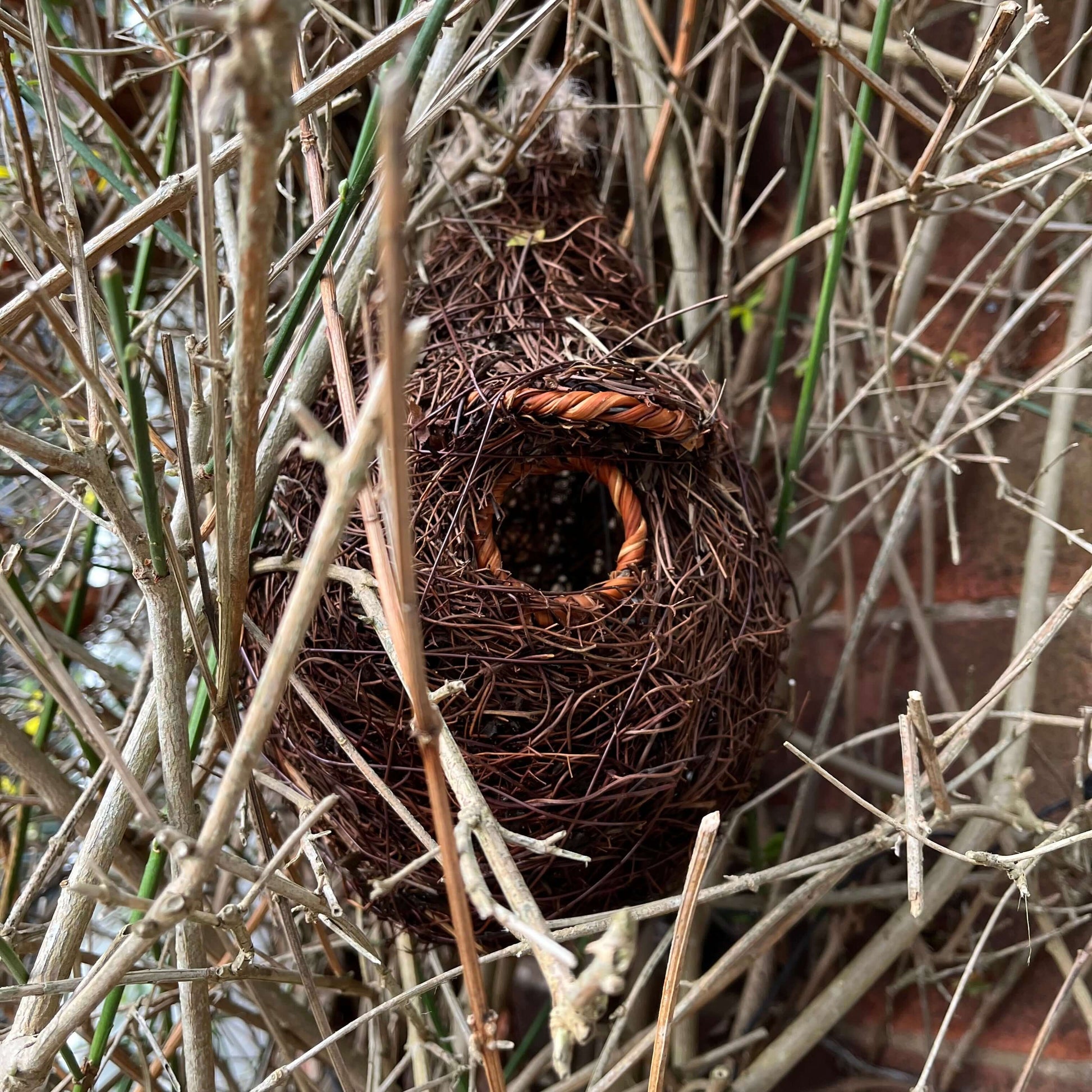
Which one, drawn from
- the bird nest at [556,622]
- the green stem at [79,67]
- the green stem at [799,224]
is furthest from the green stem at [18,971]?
the green stem at [799,224]

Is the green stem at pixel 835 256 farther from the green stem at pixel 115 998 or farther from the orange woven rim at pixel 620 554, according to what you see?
the green stem at pixel 115 998

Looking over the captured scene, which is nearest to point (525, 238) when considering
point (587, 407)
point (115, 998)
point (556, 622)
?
point (587, 407)

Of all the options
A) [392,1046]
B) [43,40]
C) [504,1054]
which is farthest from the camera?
[504,1054]

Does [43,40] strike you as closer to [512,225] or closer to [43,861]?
[512,225]

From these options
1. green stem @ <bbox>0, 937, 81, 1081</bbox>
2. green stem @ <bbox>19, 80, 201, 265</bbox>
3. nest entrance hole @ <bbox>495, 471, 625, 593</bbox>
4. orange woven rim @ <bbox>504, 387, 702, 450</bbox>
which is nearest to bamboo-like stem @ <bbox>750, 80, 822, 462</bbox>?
nest entrance hole @ <bbox>495, 471, 625, 593</bbox>

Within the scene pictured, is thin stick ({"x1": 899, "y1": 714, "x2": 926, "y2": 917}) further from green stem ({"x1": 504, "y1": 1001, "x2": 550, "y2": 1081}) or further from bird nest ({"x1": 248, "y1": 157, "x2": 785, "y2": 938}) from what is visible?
green stem ({"x1": 504, "y1": 1001, "x2": 550, "y2": 1081})

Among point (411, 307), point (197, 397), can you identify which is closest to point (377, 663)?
point (197, 397)

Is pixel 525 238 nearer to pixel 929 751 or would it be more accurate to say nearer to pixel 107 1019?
pixel 929 751
